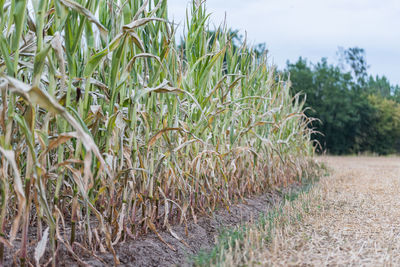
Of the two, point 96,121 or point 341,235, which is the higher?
point 96,121

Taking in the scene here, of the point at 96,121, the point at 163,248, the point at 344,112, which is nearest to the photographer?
the point at 96,121

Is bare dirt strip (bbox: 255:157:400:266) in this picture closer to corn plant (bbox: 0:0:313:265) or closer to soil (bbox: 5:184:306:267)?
soil (bbox: 5:184:306:267)

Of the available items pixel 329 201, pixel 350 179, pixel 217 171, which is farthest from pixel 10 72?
pixel 350 179

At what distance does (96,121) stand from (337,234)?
1.62 metres

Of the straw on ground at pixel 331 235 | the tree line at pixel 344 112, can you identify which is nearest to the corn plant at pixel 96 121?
the straw on ground at pixel 331 235

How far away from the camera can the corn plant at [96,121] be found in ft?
4.30

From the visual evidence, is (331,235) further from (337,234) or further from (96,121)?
(96,121)

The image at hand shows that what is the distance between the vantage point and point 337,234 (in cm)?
236

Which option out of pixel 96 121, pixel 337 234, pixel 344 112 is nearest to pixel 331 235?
pixel 337 234

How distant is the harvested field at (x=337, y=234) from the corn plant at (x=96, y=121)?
552 mm

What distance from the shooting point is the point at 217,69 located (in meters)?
2.98

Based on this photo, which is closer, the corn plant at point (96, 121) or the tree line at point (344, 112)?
Answer: the corn plant at point (96, 121)

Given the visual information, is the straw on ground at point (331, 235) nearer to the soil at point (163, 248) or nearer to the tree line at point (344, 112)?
the soil at point (163, 248)

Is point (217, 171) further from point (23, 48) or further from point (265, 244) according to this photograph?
point (23, 48)
